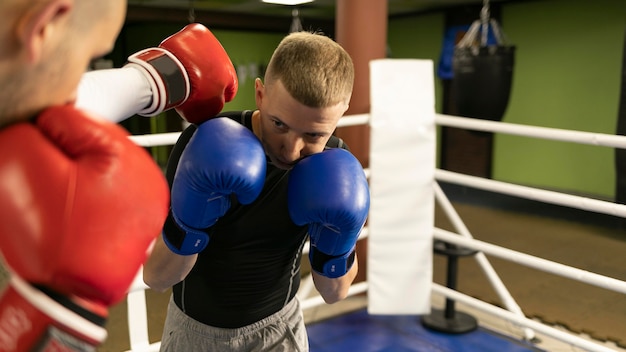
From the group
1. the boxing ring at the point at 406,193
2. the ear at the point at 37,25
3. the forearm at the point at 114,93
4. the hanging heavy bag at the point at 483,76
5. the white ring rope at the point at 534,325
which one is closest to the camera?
the ear at the point at 37,25

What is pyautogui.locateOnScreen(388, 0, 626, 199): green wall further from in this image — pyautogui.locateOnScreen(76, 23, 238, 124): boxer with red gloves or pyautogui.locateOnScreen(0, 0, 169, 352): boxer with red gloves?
pyautogui.locateOnScreen(0, 0, 169, 352): boxer with red gloves

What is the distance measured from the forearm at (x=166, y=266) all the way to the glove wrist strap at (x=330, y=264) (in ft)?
0.74

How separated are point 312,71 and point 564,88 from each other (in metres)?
5.30

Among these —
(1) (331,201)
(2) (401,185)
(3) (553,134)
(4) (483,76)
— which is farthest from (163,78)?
(4) (483,76)

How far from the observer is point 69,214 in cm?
45

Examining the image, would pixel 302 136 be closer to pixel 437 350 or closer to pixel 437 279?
pixel 437 350

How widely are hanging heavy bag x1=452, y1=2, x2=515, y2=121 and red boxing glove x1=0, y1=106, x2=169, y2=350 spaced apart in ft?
12.1

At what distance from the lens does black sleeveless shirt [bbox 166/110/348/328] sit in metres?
1.02

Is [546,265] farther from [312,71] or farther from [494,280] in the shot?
[312,71]

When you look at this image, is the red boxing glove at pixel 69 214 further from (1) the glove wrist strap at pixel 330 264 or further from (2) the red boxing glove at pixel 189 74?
(1) the glove wrist strap at pixel 330 264

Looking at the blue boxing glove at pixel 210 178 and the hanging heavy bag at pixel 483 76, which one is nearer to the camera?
the blue boxing glove at pixel 210 178

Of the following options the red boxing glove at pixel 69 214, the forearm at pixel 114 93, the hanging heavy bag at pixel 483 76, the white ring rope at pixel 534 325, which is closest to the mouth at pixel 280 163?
the forearm at pixel 114 93

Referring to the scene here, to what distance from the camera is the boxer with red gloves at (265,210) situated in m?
0.89

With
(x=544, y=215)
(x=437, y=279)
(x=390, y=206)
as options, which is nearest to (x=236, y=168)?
(x=390, y=206)
